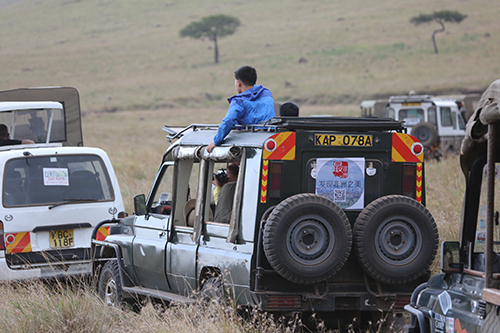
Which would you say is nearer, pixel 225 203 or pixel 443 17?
pixel 225 203

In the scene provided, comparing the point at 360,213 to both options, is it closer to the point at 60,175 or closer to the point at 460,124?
the point at 60,175

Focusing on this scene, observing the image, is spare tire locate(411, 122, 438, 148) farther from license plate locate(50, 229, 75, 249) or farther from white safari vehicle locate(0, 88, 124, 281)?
license plate locate(50, 229, 75, 249)

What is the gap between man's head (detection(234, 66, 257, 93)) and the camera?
6.68m

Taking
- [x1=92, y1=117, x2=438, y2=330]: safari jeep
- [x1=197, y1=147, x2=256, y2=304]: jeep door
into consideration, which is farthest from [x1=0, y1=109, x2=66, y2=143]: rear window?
[x1=197, y1=147, x2=256, y2=304]: jeep door

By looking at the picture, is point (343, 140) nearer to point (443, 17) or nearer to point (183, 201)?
point (183, 201)

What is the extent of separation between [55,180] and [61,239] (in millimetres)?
684

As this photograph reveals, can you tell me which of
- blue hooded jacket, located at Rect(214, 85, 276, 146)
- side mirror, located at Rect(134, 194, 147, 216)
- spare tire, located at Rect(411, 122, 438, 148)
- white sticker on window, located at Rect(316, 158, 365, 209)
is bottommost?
side mirror, located at Rect(134, 194, 147, 216)

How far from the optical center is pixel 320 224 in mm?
5105

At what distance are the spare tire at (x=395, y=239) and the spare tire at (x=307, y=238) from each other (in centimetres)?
15

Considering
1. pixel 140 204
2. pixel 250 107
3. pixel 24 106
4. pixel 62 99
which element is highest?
pixel 62 99

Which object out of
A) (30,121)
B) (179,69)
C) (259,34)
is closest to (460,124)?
(30,121)

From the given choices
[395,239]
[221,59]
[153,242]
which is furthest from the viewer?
[221,59]

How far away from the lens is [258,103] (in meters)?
6.43

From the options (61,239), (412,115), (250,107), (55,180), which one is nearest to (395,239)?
(250,107)
